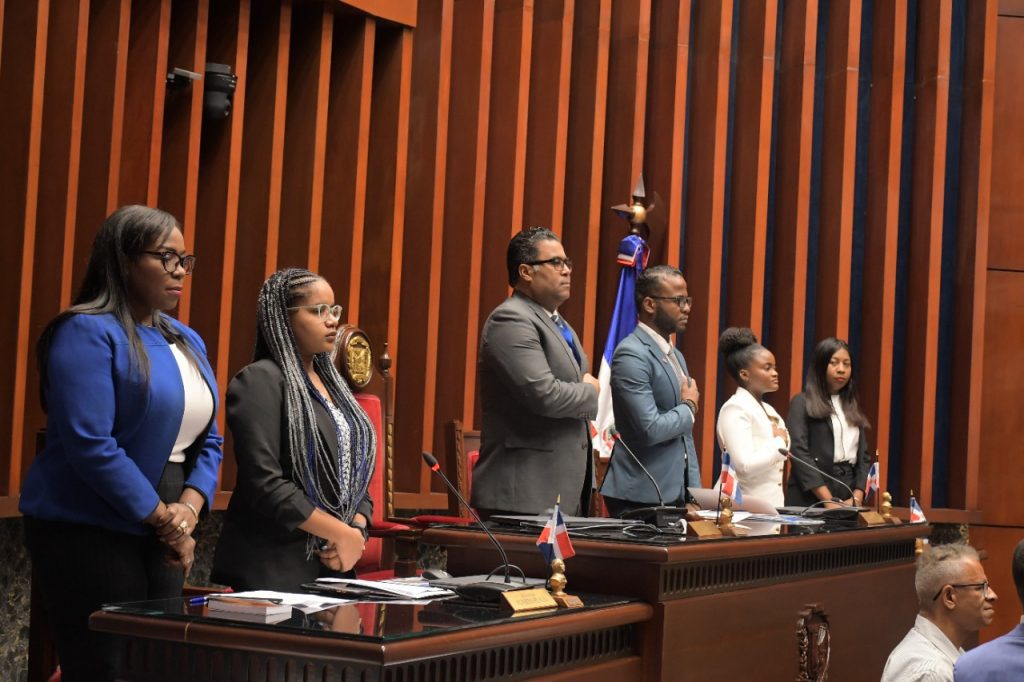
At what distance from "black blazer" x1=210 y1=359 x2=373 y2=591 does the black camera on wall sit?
2.27m

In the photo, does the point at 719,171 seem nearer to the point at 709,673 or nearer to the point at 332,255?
the point at 332,255

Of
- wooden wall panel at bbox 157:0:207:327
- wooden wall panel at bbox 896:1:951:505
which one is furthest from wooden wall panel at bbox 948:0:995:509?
wooden wall panel at bbox 157:0:207:327

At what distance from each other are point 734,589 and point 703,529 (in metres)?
0.16

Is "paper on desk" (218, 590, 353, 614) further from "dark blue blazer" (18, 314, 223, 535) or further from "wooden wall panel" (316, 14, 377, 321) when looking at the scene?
"wooden wall panel" (316, 14, 377, 321)

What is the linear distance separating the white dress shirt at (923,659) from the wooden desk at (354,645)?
111cm

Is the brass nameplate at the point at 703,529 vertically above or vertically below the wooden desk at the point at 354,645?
above

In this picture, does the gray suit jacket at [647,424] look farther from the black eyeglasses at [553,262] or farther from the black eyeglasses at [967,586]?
the black eyeglasses at [967,586]

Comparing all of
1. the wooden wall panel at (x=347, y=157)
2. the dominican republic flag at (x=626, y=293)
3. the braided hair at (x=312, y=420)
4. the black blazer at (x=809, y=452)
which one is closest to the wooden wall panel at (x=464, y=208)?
the wooden wall panel at (x=347, y=157)

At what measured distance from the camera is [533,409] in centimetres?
A: 299

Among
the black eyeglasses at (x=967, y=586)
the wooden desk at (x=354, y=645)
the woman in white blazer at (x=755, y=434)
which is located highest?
the woman in white blazer at (x=755, y=434)

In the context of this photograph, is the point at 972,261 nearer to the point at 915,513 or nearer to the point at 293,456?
the point at 915,513

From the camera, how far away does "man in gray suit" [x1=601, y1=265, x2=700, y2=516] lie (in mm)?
3473

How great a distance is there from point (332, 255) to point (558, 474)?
7.38 feet

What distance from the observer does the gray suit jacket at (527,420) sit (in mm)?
2998
